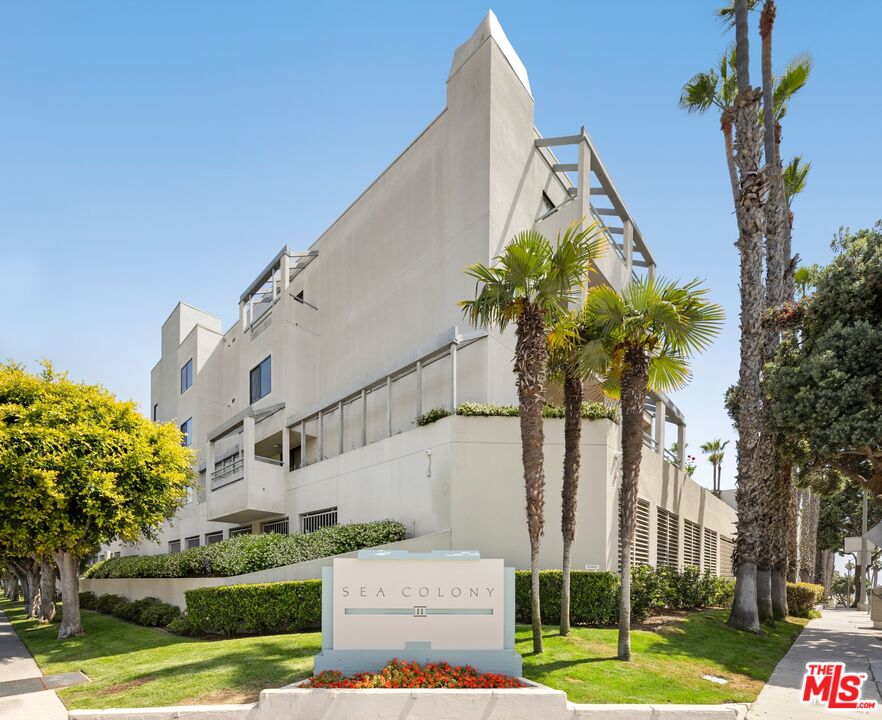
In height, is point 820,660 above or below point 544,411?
below

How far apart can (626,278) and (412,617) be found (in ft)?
61.1

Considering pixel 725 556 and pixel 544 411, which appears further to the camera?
pixel 725 556

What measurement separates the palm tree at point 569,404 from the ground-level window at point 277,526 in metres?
15.1

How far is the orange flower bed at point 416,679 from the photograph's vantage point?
10008 mm

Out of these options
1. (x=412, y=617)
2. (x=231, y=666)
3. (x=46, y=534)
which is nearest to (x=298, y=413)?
(x=46, y=534)

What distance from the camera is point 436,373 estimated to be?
75.9 ft

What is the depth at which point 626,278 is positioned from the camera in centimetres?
2680

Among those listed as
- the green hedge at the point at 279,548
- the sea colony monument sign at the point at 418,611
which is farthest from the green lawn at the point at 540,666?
the green hedge at the point at 279,548

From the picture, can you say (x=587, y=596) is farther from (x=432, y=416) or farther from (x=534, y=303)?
(x=534, y=303)

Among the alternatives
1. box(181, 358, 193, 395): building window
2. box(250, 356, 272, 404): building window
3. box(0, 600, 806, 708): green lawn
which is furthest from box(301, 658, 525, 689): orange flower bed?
box(181, 358, 193, 395): building window

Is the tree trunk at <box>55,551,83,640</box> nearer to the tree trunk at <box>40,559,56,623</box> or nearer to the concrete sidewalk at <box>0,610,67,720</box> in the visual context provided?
the concrete sidewalk at <box>0,610,67,720</box>

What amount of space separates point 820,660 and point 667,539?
405 inches

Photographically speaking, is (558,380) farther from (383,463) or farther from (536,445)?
(383,463)

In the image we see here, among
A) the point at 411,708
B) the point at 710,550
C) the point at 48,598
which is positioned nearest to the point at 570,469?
the point at 411,708
